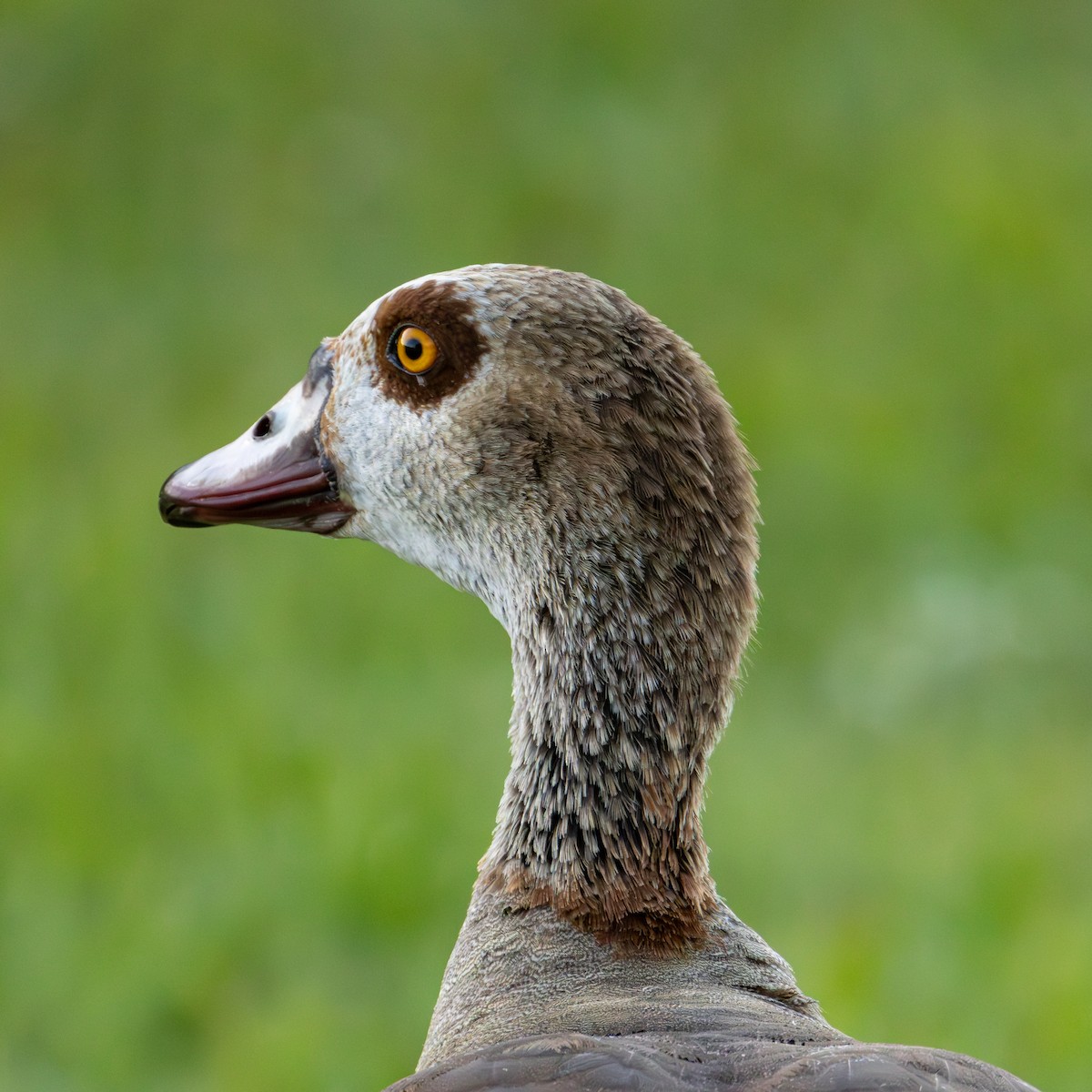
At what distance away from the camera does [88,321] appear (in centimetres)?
877

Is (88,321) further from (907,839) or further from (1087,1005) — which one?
(1087,1005)

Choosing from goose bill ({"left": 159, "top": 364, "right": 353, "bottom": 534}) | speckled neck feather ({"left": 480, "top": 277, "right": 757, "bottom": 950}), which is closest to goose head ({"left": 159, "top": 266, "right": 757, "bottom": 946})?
speckled neck feather ({"left": 480, "top": 277, "right": 757, "bottom": 950})

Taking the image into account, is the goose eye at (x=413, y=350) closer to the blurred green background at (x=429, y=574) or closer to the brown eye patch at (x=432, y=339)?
the brown eye patch at (x=432, y=339)

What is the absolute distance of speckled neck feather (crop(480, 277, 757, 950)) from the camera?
8.43 feet

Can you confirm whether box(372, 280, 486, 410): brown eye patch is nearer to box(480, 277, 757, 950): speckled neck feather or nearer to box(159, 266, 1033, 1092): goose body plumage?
box(159, 266, 1033, 1092): goose body plumage

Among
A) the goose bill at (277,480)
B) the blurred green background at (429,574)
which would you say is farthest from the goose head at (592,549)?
the blurred green background at (429,574)

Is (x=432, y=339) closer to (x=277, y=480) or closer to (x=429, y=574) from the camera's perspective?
→ (x=277, y=480)

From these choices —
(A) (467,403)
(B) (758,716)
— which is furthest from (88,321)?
(A) (467,403)

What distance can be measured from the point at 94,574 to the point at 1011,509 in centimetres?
410

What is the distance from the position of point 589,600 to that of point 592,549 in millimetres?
76

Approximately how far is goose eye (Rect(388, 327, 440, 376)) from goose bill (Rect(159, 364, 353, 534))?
0.66ft

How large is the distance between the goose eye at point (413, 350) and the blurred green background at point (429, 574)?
2.71 metres

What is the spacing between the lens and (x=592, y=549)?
2.59m

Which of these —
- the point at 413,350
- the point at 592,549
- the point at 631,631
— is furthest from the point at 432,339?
the point at 631,631
